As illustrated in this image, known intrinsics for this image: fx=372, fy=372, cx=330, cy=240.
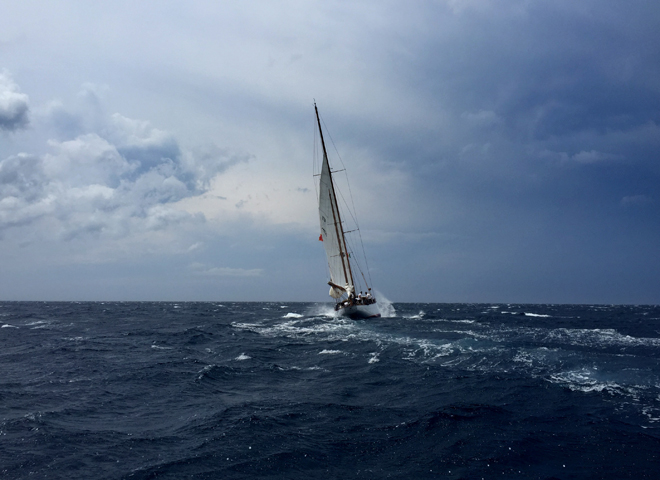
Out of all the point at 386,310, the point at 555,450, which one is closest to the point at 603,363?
the point at 555,450

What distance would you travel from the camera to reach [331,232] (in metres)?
57.4

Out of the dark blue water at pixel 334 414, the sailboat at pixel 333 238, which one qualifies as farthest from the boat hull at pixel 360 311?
the dark blue water at pixel 334 414

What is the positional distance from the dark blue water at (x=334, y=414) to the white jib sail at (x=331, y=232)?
30721mm

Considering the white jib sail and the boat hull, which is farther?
the white jib sail

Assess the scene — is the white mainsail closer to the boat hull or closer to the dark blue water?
the boat hull

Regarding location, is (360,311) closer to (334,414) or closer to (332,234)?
(332,234)

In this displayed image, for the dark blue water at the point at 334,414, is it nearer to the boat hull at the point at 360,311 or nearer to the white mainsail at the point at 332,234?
the boat hull at the point at 360,311

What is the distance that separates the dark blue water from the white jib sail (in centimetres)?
3072

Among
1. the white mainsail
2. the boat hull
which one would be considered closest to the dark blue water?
the boat hull

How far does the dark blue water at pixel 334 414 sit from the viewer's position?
32.3 feet

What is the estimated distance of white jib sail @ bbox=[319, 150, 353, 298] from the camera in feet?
186

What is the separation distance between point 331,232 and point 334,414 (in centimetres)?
4444

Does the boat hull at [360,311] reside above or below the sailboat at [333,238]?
below

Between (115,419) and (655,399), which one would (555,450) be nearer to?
(655,399)
